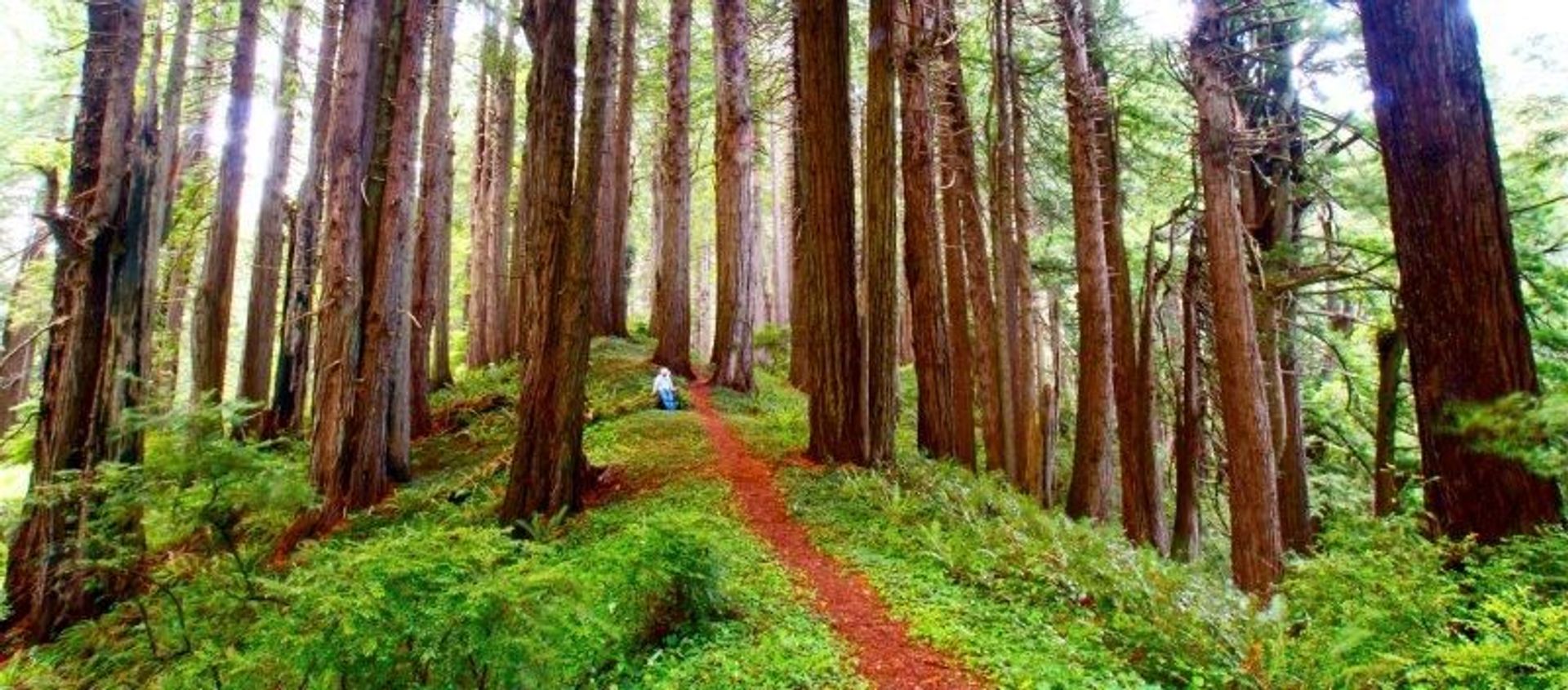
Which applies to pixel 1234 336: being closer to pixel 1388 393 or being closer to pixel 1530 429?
pixel 1388 393

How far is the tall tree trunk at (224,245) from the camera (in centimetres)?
1083

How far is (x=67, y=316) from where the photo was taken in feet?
20.0

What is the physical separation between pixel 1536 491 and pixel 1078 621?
7.68ft

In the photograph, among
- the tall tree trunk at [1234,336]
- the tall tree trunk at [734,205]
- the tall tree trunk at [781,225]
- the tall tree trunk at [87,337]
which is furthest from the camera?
the tall tree trunk at [781,225]

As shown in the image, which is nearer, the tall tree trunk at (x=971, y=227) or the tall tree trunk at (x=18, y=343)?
the tall tree trunk at (x=971, y=227)

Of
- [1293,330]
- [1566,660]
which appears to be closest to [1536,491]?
[1566,660]

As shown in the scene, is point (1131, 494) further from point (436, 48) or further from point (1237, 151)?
point (436, 48)

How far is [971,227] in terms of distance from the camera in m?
12.0

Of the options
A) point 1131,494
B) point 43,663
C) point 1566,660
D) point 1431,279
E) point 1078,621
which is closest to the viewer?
point 1566,660

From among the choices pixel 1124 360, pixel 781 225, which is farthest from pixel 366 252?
pixel 781 225

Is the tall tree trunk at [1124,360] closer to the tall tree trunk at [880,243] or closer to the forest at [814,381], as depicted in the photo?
the forest at [814,381]

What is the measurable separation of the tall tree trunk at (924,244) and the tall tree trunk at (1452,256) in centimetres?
560

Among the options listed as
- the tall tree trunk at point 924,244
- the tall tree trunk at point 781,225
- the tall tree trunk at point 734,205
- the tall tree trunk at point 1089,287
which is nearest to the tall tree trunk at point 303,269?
the tall tree trunk at point 734,205

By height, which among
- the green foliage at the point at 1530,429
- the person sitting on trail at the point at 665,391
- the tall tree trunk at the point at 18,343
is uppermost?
the tall tree trunk at the point at 18,343
